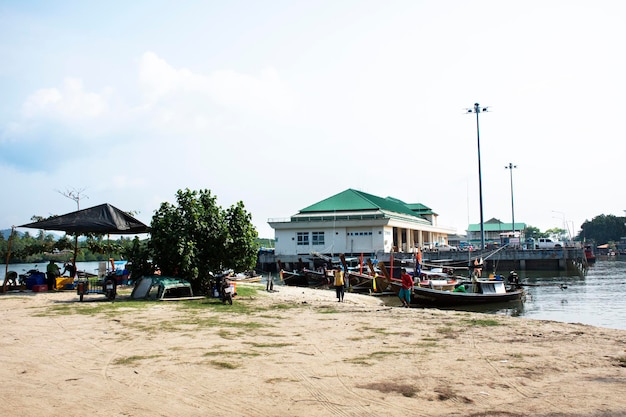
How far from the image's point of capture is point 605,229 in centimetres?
12594

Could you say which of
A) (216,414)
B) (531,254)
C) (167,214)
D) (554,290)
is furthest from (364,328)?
(531,254)

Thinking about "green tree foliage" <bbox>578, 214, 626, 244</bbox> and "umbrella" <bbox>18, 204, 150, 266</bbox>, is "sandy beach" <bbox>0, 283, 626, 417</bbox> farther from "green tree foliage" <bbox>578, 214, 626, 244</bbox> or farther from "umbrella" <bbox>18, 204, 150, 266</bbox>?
"green tree foliage" <bbox>578, 214, 626, 244</bbox>

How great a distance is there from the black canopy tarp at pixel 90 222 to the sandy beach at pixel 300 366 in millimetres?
6209

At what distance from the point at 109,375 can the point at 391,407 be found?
4457 millimetres

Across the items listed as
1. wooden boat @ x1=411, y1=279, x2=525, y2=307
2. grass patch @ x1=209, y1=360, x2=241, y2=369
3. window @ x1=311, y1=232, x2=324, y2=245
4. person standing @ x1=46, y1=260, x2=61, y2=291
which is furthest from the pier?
grass patch @ x1=209, y1=360, x2=241, y2=369

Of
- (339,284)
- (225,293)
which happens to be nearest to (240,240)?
(225,293)

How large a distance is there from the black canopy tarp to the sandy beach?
20.4ft

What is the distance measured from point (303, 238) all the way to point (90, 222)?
4408 centimetres

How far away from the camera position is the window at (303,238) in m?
64.6

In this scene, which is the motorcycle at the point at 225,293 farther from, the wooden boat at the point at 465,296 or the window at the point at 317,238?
the window at the point at 317,238

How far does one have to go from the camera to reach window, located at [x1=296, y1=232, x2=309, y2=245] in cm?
6462

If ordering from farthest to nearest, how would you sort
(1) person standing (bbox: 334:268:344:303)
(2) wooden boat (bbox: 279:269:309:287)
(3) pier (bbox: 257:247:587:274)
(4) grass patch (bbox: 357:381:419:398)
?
(3) pier (bbox: 257:247:587:274)
(2) wooden boat (bbox: 279:269:309:287)
(1) person standing (bbox: 334:268:344:303)
(4) grass patch (bbox: 357:381:419:398)

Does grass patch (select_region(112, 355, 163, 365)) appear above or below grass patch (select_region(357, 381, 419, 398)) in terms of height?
above

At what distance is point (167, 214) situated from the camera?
21.5 metres
